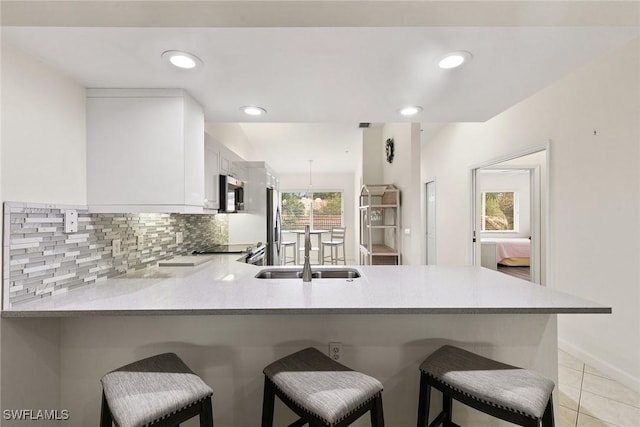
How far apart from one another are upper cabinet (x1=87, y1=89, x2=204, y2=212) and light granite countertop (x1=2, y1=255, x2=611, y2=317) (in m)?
Result: 0.50

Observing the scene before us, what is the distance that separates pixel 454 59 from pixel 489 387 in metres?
1.43

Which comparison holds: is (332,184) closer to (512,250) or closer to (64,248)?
(512,250)

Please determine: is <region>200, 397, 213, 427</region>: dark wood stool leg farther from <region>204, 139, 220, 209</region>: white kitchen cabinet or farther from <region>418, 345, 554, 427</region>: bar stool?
<region>204, 139, 220, 209</region>: white kitchen cabinet

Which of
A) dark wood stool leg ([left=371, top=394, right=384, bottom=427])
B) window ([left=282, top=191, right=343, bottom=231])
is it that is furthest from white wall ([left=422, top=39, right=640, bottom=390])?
window ([left=282, top=191, right=343, bottom=231])

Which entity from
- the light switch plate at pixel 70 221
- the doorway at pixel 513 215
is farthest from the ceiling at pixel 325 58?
the doorway at pixel 513 215

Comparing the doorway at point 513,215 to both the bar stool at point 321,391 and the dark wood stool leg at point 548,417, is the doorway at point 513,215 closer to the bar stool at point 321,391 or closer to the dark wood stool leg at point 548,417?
the dark wood stool leg at point 548,417

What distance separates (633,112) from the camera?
6.95ft

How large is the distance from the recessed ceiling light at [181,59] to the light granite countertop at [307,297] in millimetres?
1141

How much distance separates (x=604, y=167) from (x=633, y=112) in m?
0.43

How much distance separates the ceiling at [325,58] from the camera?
1138 mm

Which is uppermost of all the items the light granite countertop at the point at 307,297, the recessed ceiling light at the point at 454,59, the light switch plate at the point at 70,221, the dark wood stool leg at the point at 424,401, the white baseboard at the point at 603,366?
the recessed ceiling light at the point at 454,59

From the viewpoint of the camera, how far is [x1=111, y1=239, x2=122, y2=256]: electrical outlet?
1.81 meters

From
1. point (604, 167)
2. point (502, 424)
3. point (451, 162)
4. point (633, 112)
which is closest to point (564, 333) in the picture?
point (604, 167)

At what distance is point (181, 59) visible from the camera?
1.34m
